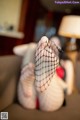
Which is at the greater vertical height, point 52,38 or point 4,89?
point 52,38

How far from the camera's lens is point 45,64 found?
1.43 ft

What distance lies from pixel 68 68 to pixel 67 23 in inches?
5.6

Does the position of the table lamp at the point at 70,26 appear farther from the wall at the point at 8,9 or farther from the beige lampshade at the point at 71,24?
the wall at the point at 8,9

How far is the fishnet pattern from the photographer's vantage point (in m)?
0.42

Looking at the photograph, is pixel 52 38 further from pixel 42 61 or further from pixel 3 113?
pixel 3 113

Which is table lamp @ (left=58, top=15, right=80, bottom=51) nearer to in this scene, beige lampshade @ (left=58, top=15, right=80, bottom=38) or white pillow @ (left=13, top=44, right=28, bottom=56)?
beige lampshade @ (left=58, top=15, right=80, bottom=38)

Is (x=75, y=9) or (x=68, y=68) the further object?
(x=68, y=68)

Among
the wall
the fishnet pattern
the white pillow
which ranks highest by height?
the wall

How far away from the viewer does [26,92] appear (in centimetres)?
52

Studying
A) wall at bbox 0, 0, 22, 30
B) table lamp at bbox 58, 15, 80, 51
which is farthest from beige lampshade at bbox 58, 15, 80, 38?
wall at bbox 0, 0, 22, 30

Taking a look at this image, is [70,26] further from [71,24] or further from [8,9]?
[8,9]

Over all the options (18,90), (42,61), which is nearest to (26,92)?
(18,90)

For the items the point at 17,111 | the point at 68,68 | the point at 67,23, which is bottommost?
the point at 17,111

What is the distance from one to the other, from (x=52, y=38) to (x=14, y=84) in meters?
0.18
